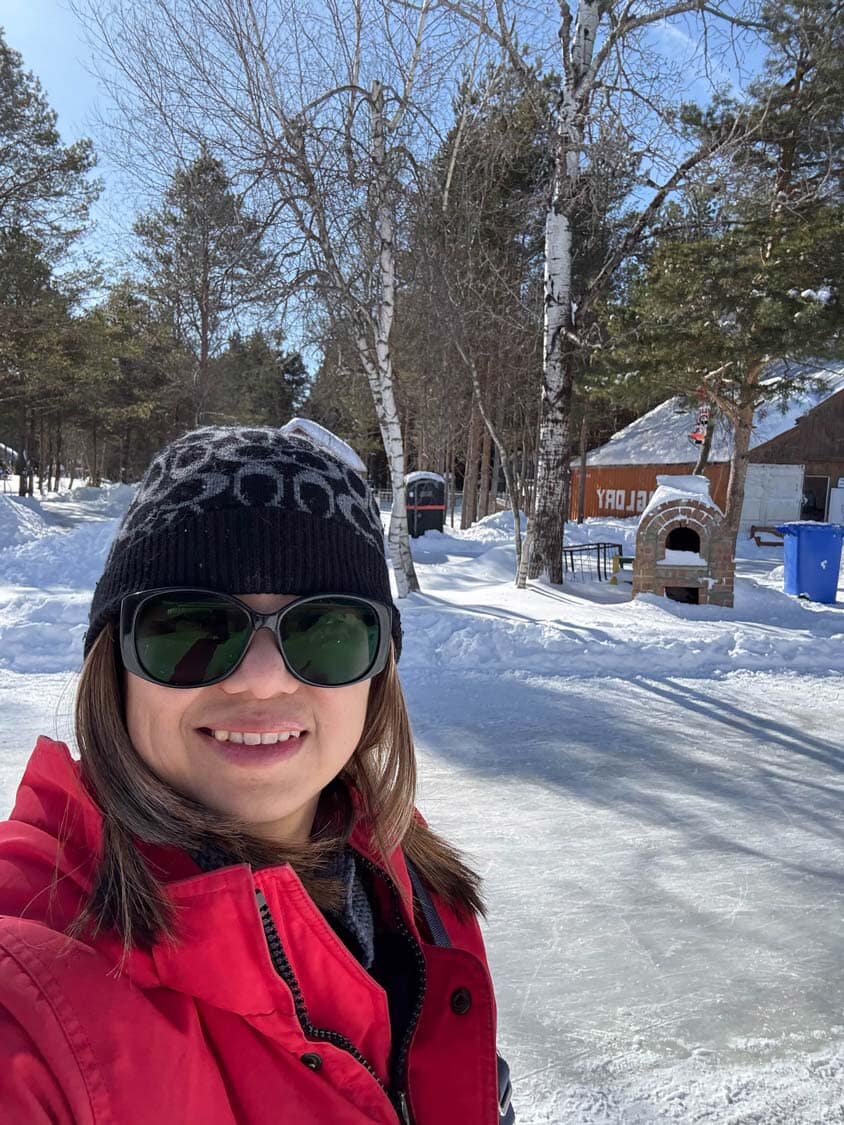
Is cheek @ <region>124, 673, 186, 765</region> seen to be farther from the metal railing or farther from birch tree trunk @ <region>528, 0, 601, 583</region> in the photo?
the metal railing

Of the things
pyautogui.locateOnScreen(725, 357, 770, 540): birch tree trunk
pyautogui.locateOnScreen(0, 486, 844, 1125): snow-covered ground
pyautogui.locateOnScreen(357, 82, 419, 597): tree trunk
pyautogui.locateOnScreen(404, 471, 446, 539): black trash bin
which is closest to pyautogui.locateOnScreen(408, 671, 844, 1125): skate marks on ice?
pyautogui.locateOnScreen(0, 486, 844, 1125): snow-covered ground

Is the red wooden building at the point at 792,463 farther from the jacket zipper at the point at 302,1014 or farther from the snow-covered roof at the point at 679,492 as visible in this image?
the jacket zipper at the point at 302,1014

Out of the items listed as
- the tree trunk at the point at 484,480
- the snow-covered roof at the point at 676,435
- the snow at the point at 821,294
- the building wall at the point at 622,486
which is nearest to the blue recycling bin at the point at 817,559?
the snow at the point at 821,294

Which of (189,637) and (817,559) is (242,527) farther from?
(817,559)

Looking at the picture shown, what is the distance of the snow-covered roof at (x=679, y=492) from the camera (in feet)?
29.6

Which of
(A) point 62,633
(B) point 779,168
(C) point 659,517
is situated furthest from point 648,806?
(B) point 779,168

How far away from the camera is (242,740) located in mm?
1074

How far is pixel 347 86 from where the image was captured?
334 inches

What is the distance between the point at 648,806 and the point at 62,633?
5.11m

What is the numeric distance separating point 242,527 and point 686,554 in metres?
8.73

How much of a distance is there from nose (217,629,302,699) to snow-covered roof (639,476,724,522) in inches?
330

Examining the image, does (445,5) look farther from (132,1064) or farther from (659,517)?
(132,1064)

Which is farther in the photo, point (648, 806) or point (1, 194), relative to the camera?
point (1, 194)

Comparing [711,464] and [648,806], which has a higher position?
[711,464]
